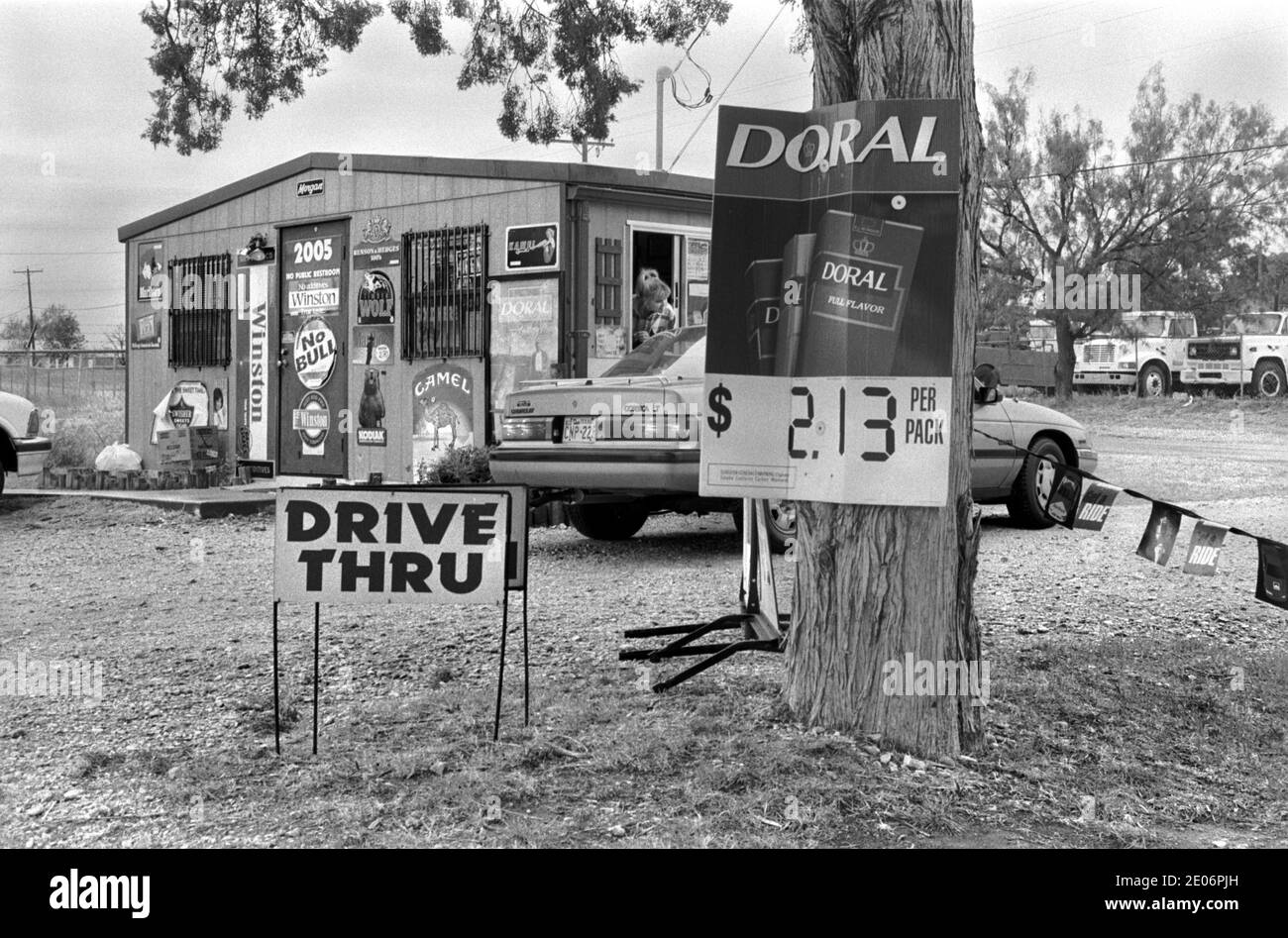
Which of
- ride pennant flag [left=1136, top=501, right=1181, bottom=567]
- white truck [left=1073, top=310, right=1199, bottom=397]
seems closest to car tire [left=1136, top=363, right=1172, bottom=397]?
white truck [left=1073, top=310, right=1199, bottom=397]

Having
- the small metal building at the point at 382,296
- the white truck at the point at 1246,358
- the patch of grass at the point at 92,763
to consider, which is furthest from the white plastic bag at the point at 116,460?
the white truck at the point at 1246,358

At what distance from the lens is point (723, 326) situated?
4926 mm

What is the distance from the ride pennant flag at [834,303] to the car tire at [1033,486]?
20.2 ft

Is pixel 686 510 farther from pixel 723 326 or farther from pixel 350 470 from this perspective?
pixel 350 470

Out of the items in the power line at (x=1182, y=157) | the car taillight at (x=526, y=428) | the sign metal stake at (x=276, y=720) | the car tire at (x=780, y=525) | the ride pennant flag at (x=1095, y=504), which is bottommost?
the sign metal stake at (x=276, y=720)

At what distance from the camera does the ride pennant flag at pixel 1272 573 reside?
554 centimetres

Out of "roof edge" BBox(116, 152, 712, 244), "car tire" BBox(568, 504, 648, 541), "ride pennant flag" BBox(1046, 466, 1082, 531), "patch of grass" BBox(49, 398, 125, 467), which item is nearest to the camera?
"ride pennant flag" BBox(1046, 466, 1082, 531)

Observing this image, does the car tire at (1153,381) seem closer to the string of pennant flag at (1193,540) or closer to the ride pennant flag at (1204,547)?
the string of pennant flag at (1193,540)

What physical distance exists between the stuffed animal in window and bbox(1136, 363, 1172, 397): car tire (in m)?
21.5

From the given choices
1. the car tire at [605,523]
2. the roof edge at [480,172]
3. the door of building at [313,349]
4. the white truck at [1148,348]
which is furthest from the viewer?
the white truck at [1148,348]

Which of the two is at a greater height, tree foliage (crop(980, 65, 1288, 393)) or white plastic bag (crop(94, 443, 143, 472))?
tree foliage (crop(980, 65, 1288, 393))

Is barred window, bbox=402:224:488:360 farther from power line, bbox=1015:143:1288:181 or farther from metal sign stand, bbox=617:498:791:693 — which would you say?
power line, bbox=1015:143:1288:181

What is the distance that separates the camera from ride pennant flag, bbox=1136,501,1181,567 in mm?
5797
